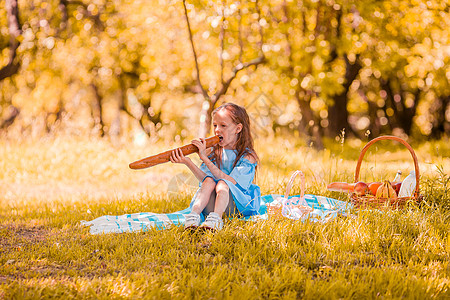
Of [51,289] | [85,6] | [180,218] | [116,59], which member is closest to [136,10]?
[85,6]

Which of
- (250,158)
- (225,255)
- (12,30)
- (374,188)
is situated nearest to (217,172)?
(250,158)

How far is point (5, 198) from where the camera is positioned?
5.11 metres

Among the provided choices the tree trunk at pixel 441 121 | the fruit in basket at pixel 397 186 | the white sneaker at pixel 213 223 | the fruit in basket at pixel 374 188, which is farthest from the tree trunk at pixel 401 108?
the white sneaker at pixel 213 223

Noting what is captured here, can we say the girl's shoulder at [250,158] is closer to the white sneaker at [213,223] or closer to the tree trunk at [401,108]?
the white sneaker at [213,223]

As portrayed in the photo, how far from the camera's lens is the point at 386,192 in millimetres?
4062

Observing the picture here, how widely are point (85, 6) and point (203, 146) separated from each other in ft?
26.5

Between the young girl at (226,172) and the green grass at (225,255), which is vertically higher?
the young girl at (226,172)

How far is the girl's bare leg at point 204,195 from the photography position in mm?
3584

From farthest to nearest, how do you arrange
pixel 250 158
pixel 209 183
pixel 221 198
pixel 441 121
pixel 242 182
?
pixel 441 121 → pixel 250 158 → pixel 242 182 → pixel 209 183 → pixel 221 198

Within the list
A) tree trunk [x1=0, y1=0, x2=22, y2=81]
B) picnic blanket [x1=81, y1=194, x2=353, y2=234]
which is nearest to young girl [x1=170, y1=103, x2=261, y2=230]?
picnic blanket [x1=81, y1=194, x2=353, y2=234]

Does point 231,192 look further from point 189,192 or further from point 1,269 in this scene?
point 1,269

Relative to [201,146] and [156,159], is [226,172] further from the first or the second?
[156,159]

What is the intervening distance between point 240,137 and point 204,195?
725mm

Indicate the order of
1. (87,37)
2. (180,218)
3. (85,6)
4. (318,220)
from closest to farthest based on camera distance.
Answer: (318,220)
(180,218)
(85,6)
(87,37)
